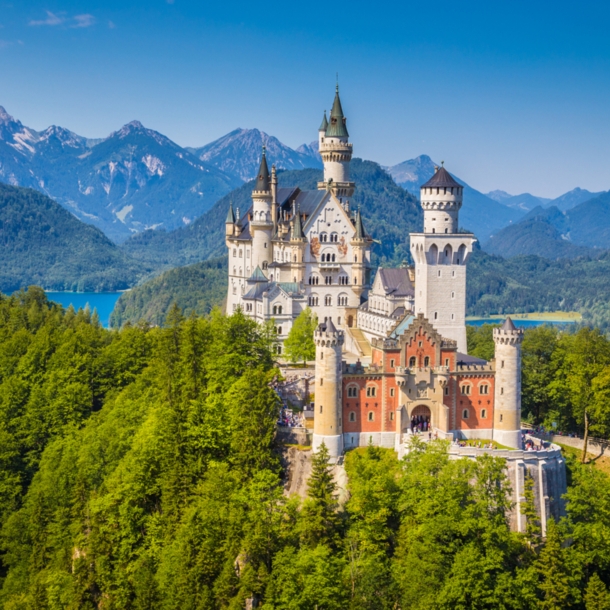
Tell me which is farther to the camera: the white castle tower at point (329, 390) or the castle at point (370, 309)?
the castle at point (370, 309)

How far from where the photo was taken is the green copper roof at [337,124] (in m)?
110

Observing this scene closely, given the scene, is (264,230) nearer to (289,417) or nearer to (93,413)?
(93,413)

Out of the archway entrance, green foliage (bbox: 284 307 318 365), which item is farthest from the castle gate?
green foliage (bbox: 284 307 318 365)

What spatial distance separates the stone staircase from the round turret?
14242 mm

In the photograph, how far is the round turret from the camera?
84062mm

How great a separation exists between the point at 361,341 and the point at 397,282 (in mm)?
6551

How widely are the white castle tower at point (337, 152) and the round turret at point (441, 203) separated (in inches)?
969

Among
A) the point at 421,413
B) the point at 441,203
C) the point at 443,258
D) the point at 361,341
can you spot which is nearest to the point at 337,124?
the point at 361,341

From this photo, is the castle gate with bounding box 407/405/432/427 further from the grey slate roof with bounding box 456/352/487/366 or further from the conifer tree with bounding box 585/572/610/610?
the conifer tree with bounding box 585/572/610/610

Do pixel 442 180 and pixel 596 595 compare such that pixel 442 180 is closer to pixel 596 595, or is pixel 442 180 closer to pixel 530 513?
pixel 530 513

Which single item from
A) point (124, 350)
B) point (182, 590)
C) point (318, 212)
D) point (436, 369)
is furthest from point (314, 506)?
point (318, 212)

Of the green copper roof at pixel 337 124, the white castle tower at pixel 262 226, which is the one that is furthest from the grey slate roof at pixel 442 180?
the white castle tower at pixel 262 226

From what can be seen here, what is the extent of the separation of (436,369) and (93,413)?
33.7 meters

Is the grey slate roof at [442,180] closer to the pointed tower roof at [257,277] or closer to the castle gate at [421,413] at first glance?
the castle gate at [421,413]
